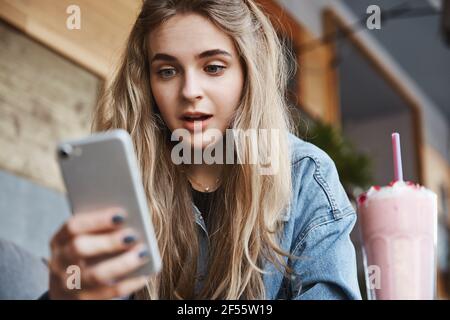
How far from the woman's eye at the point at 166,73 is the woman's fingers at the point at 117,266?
0.42 meters

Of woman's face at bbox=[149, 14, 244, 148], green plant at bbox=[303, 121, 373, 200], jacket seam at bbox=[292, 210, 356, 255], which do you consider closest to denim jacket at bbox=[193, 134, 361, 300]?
jacket seam at bbox=[292, 210, 356, 255]

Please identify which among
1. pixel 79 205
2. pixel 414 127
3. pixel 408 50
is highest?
pixel 408 50

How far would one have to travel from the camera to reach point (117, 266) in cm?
70

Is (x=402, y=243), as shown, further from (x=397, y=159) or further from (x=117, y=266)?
(x=117, y=266)

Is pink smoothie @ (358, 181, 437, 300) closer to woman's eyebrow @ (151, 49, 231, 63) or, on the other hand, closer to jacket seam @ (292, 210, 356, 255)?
jacket seam @ (292, 210, 356, 255)

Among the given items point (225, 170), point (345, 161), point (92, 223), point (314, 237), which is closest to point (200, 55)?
point (225, 170)

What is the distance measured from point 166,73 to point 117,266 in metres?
0.45

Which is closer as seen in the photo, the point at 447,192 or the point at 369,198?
the point at 369,198

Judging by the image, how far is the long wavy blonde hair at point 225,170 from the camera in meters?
1.00

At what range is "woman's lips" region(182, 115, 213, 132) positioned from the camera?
1060mm

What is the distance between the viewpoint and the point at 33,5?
7.67ft

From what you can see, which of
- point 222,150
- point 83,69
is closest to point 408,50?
point 83,69
